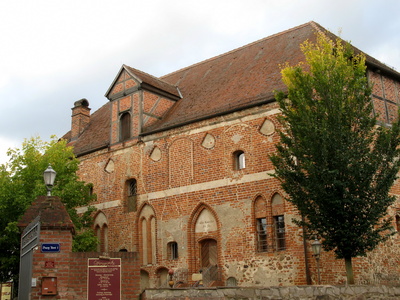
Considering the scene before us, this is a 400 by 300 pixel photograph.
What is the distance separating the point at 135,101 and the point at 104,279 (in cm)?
1582

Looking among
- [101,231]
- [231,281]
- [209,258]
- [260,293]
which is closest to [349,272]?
[260,293]

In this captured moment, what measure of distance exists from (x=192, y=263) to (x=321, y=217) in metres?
7.98

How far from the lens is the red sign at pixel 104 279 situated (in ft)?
31.3

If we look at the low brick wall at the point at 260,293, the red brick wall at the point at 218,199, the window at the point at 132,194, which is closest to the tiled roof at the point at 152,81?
the red brick wall at the point at 218,199

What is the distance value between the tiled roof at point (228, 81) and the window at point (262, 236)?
470cm

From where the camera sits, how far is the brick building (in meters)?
18.3

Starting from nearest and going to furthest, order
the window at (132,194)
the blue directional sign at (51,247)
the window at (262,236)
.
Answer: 1. the blue directional sign at (51,247)
2. the window at (262,236)
3. the window at (132,194)

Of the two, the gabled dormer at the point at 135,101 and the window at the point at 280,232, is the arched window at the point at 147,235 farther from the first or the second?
the window at the point at 280,232

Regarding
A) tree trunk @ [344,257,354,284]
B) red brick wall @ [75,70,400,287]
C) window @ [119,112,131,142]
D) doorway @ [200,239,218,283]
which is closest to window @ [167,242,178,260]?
red brick wall @ [75,70,400,287]

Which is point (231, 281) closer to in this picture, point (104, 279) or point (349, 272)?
point (349, 272)

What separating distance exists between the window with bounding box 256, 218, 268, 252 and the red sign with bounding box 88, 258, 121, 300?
9849 millimetres

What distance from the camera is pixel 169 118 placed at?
2380 centimetres

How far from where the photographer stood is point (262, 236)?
1888 centimetres

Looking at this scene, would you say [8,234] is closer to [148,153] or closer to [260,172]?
[148,153]
